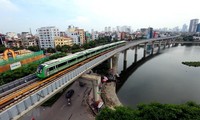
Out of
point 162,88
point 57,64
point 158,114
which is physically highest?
point 57,64

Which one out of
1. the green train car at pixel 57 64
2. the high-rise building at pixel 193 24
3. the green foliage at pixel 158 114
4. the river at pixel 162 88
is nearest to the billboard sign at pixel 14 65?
the green train car at pixel 57 64

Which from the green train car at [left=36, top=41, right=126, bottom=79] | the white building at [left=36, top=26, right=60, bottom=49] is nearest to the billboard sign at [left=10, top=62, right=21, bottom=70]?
the green train car at [left=36, top=41, right=126, bottom=79]

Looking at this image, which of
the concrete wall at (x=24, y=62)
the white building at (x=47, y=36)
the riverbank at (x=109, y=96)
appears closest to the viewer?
the riverbank at (x=109, y=96)

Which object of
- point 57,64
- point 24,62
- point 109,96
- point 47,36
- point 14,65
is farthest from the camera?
point 47,36

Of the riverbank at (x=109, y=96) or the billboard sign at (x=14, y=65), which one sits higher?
the billboard sign at (x=14, y=65)

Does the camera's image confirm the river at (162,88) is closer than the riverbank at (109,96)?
No

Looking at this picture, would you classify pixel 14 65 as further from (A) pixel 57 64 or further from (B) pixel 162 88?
(B) pixel 162 88

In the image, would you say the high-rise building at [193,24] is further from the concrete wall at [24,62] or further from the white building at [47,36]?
the concrete wall at [24,62]

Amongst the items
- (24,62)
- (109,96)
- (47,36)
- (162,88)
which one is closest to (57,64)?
(109,96)

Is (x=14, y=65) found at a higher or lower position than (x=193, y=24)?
lower

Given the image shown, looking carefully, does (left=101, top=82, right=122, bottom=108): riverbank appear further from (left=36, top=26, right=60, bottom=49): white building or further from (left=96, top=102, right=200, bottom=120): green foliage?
(left=36, top=26, right=60, bottom=49): white building

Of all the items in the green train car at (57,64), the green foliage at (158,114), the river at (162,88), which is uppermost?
the green train car at (57,64)

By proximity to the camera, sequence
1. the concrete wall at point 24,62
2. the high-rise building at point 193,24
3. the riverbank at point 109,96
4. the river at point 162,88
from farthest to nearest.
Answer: the high-rise building at point 193,24 → the concrete wall at point 24,62 → the river at point 162,88 → the riverbank at point 109,96

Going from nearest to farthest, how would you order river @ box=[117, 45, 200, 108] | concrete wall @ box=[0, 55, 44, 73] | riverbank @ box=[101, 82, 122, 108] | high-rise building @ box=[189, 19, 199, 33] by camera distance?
riverbank @ box=[101, 82, 122, 108], river @ box=[117, 45, 200, 108], concrete wall @ box=[0, 55, 44, 73], high-rise building @ box=[189, 19, 199, 33]
